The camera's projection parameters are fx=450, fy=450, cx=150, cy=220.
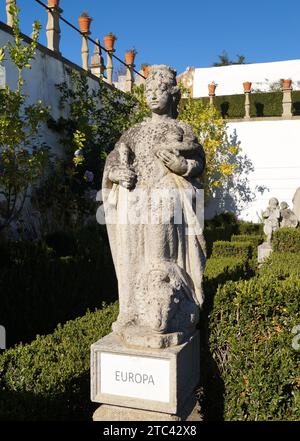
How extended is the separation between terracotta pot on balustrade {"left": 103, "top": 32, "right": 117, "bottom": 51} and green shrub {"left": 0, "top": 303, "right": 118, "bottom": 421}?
38.3ft

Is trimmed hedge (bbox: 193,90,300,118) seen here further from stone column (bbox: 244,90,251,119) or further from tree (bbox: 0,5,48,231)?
tree (bbox: 0,5,48,231)

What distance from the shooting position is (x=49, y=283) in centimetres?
634

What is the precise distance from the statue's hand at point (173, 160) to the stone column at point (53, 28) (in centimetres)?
862

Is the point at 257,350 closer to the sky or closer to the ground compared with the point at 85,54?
closer to the ground

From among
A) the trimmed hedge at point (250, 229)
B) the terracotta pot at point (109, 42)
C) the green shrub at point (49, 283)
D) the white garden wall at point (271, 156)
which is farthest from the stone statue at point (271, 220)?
the terracotta pot at point (109, 42)

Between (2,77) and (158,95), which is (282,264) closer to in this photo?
(158,95)

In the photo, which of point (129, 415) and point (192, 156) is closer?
point (129, 415)

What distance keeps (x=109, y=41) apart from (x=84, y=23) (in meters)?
1.98

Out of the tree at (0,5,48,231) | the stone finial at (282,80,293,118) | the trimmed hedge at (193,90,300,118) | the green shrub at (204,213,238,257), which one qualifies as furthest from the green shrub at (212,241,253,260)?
the trimmed hedge at (193,90,300,118)

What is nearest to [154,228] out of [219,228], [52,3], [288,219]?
[52,3]

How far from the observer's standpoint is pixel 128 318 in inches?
126

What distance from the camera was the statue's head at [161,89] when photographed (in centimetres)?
324

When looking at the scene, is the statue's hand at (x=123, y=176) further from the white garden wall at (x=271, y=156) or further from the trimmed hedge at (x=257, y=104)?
the trimmed hedge at (x=257, y=104)
